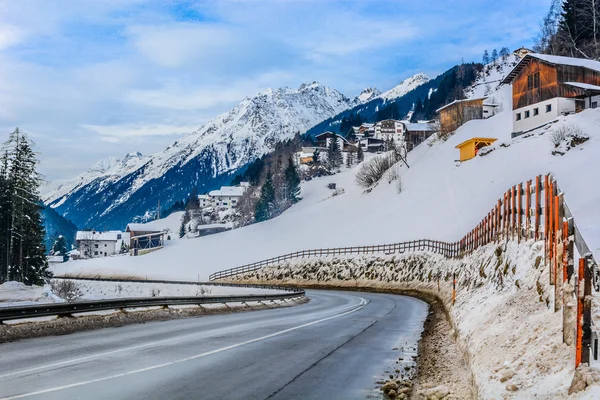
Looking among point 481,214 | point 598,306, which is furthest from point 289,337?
point 481,214

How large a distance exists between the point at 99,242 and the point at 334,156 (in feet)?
265

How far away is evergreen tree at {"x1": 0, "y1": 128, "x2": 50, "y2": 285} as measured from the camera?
51684mm

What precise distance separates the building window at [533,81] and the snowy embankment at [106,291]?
44038mm

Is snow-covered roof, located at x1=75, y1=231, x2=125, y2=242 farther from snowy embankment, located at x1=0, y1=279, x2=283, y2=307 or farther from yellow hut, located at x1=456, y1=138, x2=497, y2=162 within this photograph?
yellow hut, located at x1=456, y1=138, x2=497, y2=162

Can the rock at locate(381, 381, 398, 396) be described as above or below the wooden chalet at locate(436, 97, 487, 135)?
below

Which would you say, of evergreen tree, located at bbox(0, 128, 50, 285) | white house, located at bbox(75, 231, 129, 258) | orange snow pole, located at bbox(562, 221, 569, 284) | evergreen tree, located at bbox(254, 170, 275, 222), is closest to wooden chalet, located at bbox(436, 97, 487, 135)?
evergreen tree, located at bbox(254, 170, 275, 222)

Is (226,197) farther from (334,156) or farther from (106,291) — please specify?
(106,291)

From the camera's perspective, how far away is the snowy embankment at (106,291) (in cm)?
2703

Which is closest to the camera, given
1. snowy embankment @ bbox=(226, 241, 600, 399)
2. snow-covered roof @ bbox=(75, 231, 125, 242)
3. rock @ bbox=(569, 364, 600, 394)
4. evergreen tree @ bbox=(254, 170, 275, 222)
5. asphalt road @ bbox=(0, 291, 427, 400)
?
rock @ bbox=(569, 364, 600, 394)

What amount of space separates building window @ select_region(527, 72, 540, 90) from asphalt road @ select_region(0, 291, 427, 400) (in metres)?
57.3

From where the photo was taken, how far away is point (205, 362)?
10555mm

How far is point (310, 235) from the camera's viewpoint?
7775 centimetres

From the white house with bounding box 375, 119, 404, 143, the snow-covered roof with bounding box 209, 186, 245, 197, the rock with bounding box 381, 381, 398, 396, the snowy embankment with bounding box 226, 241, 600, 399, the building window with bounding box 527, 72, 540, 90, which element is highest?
the white house with bounding box 375, 119, 404, 143

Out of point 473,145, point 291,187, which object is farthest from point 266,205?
point 473,145
